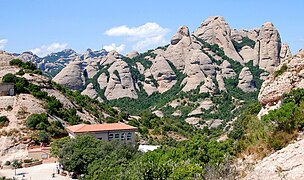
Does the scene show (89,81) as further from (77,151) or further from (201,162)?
(201,162)

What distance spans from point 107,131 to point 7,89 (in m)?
18.9

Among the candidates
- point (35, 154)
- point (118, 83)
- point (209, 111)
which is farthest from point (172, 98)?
point (35, 154)

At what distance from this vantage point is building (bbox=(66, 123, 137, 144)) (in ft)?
135

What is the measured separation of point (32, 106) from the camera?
5053 cm

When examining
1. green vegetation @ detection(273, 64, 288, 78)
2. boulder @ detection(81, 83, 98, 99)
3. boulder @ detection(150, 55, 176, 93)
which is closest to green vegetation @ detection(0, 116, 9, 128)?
green vegetation @ detection(273, 64, 288, 78)

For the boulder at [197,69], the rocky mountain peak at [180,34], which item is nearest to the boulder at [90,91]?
the boulder at [197,69]

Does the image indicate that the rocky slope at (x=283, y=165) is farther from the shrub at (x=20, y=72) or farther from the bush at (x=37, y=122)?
the shrub at (x=20, y=72)

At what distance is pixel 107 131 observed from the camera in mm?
41875

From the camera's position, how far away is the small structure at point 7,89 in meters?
52.3

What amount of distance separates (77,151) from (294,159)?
22245mm

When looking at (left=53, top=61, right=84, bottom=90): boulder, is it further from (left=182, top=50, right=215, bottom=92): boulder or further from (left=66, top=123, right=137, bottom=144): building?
(left=66, top=123, right=137, bottom=144): building

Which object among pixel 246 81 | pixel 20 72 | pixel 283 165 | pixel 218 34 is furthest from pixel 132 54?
pixel 283 165

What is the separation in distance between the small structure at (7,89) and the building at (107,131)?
1328 cm

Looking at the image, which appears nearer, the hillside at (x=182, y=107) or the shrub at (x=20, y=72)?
the hillside at (x=182, y=107)
